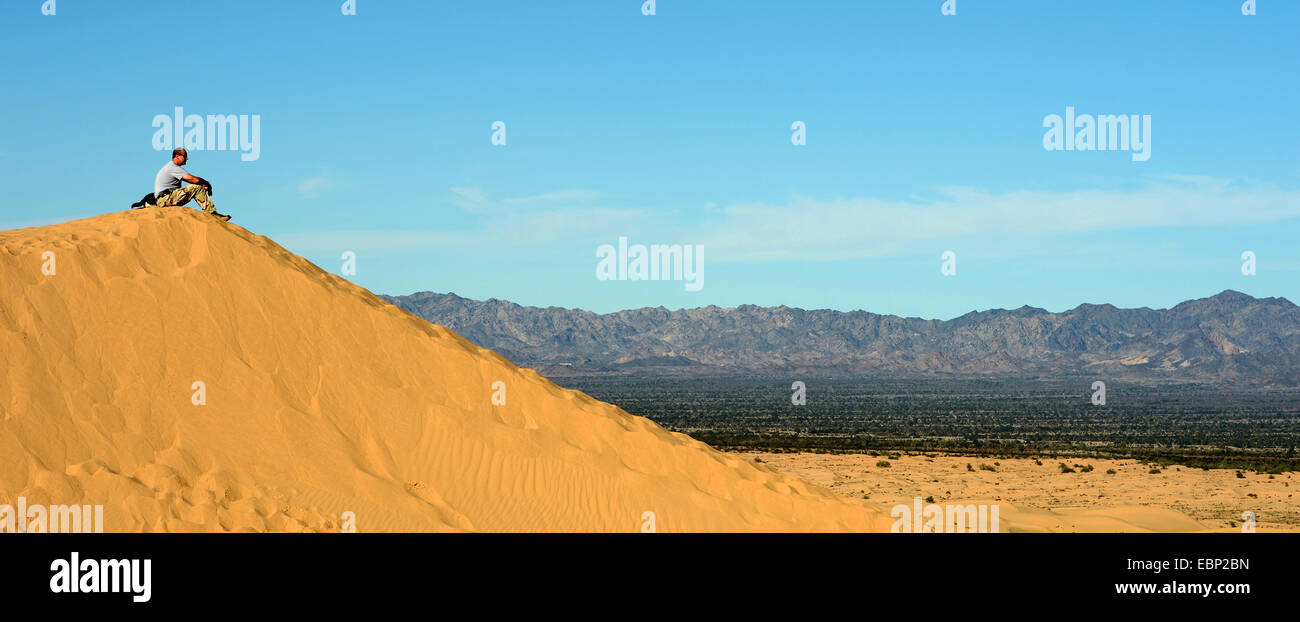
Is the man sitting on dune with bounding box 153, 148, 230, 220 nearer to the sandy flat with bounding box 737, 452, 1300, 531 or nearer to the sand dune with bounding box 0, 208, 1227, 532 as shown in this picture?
the sand dune with bounding box 0, 208, 1227, 532

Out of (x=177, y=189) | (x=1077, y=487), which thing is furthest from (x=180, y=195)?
(x=1077, y=487)

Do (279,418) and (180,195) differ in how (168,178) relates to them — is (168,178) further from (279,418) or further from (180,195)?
(279,418)

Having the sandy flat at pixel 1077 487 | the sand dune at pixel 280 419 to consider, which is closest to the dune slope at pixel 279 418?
the sand dune at pixel 280 419

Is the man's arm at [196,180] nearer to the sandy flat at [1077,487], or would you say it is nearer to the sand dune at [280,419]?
the sand dune at [280,419]

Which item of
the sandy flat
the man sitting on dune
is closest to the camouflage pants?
the man sitting on dune
